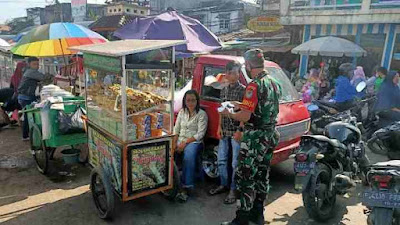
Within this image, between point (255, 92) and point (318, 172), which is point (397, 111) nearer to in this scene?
point (318, 172)

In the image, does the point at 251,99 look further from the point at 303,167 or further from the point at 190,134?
the point at 190,134

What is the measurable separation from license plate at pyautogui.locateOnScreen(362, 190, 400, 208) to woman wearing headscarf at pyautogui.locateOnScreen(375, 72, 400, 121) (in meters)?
3.82

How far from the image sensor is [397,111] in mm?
5984

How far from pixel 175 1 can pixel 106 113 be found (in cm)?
2838

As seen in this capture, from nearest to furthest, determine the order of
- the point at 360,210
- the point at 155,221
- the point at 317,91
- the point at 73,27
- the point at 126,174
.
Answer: the point at 126,174, the point at 155,221, the point at 360,210, the point at 73,27, the point at 317,91

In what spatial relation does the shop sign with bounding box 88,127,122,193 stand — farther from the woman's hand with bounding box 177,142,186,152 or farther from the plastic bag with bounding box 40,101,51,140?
the woman's hand with bounding box 177,142,186,152

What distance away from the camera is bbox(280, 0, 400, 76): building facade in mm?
10406

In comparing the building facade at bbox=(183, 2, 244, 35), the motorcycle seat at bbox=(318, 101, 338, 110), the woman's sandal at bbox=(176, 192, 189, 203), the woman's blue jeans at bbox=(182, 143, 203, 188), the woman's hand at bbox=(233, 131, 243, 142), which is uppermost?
the building facade at bbox=(183, 2, 244, 35)

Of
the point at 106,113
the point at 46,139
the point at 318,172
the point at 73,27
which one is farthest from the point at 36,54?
the point at 318,172

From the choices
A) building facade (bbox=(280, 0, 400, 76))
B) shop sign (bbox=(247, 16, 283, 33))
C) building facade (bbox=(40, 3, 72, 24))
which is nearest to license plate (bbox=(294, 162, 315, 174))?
building facade (bbox=(280, 0, 400, 76))

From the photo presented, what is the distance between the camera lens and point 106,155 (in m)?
3.76

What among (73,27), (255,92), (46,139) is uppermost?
(73,27)

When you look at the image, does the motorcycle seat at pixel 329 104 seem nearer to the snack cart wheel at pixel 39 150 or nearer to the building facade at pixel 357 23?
the building facade at pixel 357 23

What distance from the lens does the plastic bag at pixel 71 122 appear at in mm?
4477
